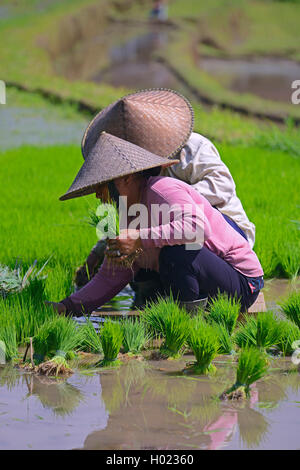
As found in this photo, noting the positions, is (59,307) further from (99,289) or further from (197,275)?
(197,275)

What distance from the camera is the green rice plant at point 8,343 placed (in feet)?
10.9

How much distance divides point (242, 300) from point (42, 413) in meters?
1.22

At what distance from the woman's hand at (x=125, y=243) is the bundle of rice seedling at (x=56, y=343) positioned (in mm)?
336

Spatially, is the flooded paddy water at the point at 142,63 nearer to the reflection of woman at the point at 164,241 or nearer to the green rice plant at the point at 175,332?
the reflection of woman at the point at 164,241

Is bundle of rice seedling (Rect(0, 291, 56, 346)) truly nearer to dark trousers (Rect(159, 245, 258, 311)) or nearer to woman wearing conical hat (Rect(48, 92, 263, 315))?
woman wearing conical hat (Rect(48, 92, 263, 315))

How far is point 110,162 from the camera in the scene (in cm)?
334

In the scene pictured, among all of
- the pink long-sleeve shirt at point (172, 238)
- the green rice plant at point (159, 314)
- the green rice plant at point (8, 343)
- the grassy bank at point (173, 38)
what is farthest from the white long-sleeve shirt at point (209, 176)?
the grassy bank at point (173, 38)

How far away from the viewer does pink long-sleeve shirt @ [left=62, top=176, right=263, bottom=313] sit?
331cm

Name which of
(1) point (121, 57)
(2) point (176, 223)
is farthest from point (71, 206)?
(1) point (121, 57)

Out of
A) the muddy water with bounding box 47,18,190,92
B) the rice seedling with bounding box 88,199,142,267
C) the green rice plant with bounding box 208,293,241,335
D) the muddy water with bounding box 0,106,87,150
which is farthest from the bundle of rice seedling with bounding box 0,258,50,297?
the muddy water with bounding box 47,18,190,92

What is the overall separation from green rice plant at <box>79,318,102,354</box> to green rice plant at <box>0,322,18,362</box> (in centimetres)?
27

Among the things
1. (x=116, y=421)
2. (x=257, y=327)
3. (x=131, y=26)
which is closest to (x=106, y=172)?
(x=257, y=327)

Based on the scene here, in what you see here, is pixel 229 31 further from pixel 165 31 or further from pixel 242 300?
pixel 242 300

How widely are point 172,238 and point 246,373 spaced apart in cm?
73
